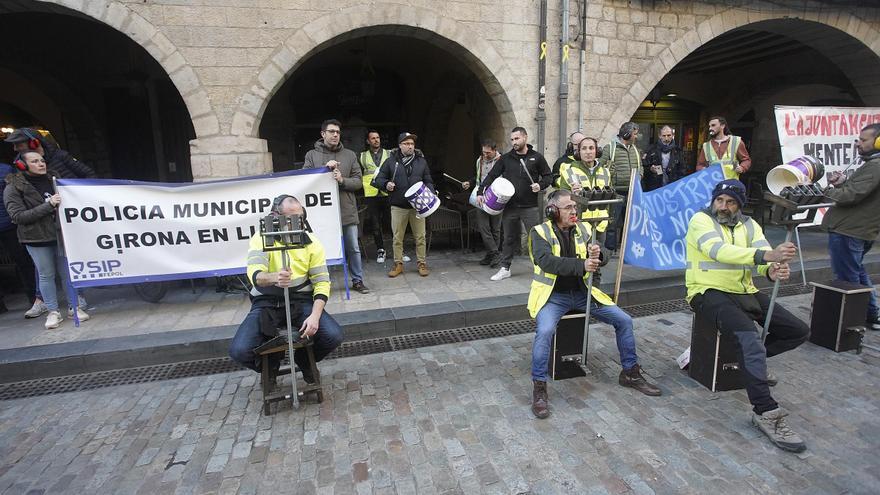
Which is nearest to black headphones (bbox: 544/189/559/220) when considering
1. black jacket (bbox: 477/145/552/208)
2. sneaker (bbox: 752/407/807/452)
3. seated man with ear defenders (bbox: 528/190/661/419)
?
seated man with ear defenders (bbox: 528/190/661/419)

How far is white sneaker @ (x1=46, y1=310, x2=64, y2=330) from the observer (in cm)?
500

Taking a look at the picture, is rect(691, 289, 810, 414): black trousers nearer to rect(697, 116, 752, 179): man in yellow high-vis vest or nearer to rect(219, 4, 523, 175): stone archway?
rect(697, 116, 752, 179): man in yellow high-vis vest

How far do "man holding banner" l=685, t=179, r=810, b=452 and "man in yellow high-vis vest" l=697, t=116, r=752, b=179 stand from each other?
10.7ft

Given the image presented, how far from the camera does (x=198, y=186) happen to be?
5.22 meters

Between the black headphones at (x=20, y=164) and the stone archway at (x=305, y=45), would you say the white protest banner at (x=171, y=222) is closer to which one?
the black headphones at (x=20, y=164)

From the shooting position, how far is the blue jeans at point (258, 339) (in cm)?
356

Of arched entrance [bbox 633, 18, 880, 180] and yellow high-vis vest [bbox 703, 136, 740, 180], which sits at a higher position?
arched entrance [bbox 633, 18, 880, 180]

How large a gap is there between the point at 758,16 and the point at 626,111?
273 cm

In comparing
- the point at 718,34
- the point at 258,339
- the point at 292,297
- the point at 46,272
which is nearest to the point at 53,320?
the point at 46,272

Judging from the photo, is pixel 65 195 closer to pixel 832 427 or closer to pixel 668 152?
pixel 832 427

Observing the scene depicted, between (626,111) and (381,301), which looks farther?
(626,111)

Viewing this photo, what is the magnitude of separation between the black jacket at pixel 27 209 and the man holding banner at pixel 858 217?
25.8 ft

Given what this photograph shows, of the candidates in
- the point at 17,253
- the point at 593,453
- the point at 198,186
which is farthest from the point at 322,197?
the point at 593,453

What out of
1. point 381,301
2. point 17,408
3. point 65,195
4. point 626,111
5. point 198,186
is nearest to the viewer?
point 17,408
